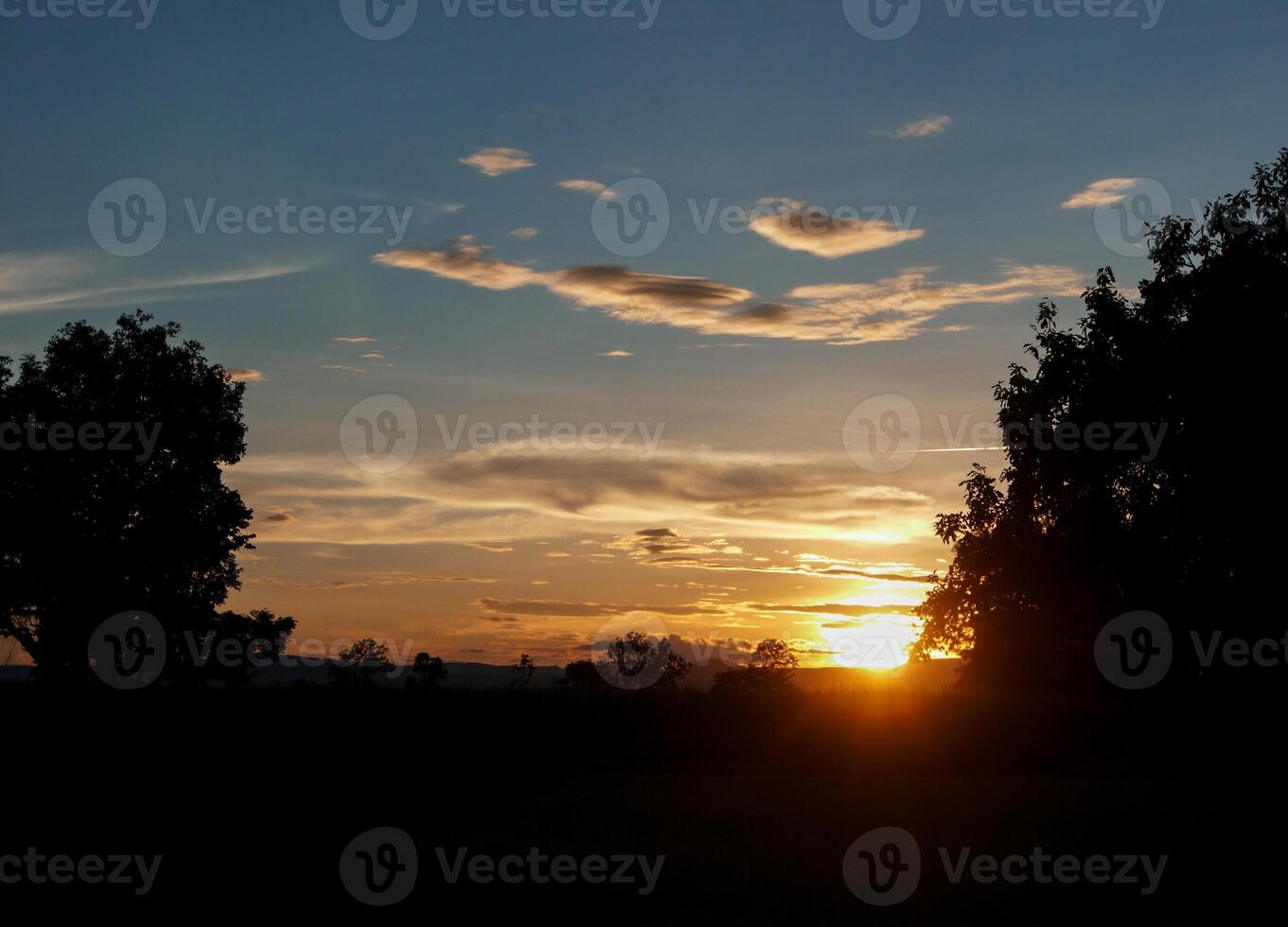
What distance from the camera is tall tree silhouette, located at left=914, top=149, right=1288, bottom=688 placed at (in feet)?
119

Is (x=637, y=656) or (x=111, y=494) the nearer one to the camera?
(x=111, y=494)

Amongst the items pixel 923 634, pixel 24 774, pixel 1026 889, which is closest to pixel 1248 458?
pixel 923 634

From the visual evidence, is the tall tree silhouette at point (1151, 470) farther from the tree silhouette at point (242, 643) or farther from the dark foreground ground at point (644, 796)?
the tree silhouette at point (242, 643)

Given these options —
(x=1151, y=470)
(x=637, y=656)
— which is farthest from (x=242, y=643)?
(x=637, y=656)

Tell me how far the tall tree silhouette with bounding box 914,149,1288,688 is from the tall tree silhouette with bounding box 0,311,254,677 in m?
29.8

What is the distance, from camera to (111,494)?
4347 centimetres

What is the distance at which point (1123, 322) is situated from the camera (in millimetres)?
40906

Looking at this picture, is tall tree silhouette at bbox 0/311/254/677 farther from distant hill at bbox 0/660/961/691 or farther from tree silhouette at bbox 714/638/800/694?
tree silhouette at bbox 714/638/800/694

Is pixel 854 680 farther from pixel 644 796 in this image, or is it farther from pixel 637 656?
pixel 637 656

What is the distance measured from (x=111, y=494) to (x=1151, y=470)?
3570cm

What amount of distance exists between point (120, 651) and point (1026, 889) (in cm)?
3419

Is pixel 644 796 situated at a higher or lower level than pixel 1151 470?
lower

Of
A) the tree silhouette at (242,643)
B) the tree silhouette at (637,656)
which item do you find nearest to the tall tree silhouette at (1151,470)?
the tree silhouette at (242,643)

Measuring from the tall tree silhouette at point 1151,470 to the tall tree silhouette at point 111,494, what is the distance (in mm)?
Answer: 29751
